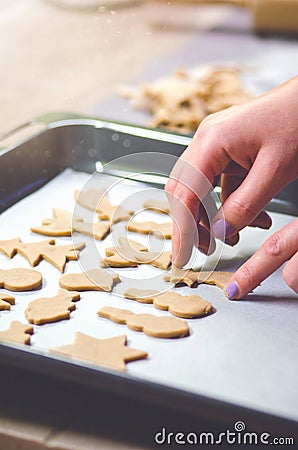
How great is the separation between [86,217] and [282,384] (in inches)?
14.6

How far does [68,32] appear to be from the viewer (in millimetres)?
1779

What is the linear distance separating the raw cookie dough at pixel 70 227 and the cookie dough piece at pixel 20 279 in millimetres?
96

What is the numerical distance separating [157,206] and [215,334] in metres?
0.28

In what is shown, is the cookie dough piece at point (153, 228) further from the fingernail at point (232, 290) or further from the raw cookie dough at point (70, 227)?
the fingernail at point (232, 290)

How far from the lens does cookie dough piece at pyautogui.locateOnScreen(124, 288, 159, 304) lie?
730 millimetres

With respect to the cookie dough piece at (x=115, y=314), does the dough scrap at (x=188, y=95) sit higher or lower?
lower

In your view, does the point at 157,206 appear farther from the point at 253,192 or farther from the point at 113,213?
the point at 253,192

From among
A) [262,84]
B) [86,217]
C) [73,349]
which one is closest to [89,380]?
[73,349]

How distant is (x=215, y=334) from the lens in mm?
676

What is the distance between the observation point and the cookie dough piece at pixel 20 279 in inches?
29.3

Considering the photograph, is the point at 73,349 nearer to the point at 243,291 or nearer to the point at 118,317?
the point at 118,317

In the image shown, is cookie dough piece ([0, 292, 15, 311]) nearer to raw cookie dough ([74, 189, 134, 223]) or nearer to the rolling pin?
raw cookie dough ([74, 189, 134, 223])

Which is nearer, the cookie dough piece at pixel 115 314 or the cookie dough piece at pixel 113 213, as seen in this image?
the cookie dough piece at pixel 115 314

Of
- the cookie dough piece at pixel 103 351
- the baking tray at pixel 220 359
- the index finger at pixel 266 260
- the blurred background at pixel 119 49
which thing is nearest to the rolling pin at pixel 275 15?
the blurred background at pixel 119 49
